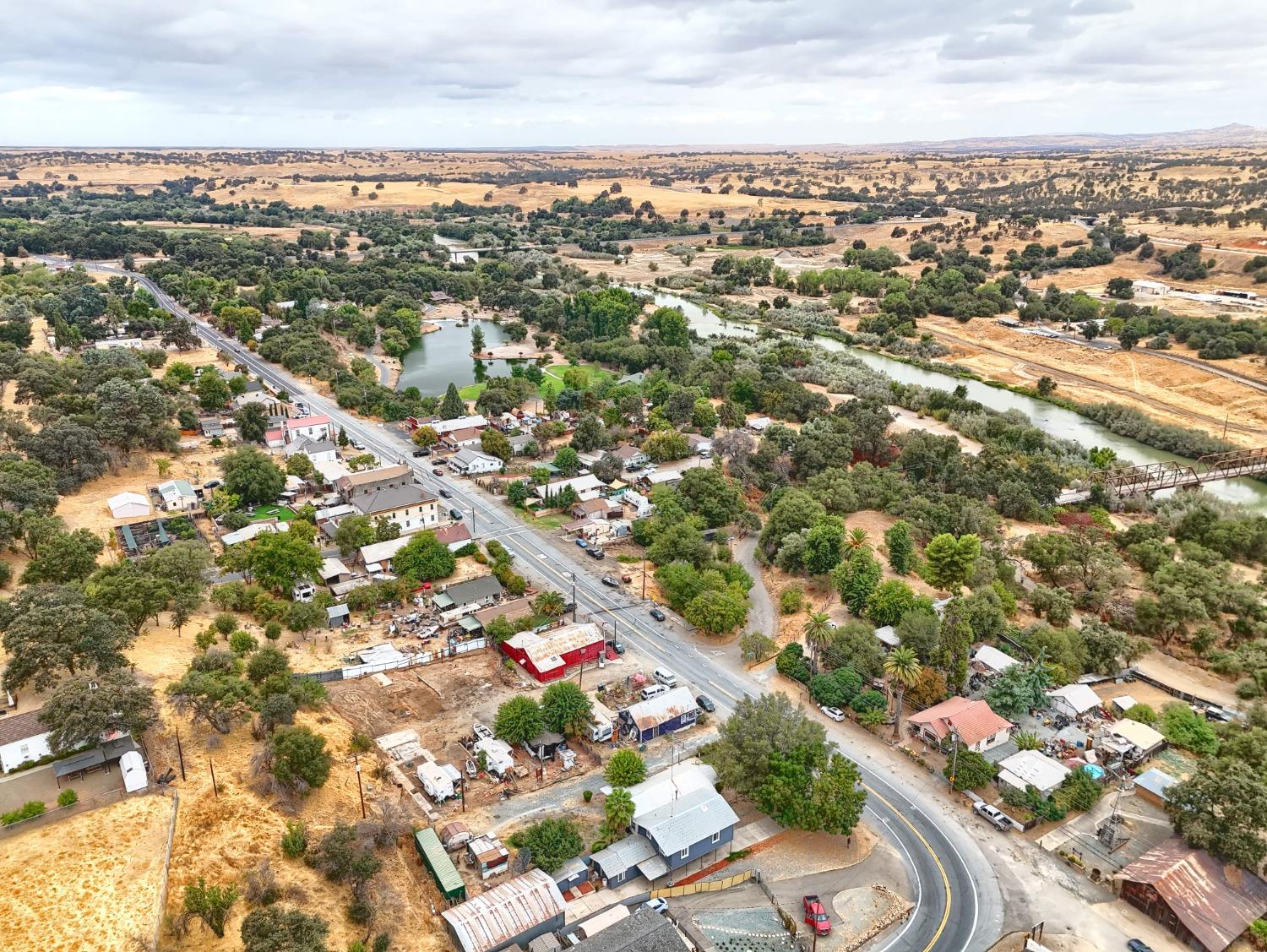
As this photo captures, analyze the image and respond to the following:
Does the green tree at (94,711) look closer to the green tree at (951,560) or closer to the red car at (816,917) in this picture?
the red car at (816,917)

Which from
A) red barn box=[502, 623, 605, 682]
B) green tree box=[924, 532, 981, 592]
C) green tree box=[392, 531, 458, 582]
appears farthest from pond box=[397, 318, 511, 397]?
green tree box=[924, 532, 981, 592]

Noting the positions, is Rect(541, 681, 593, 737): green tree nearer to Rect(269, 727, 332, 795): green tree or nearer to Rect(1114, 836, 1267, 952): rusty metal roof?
Rect(269, 727, 332, 795): green tree

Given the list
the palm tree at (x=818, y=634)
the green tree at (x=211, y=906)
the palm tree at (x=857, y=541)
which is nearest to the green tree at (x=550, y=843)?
the green tree at (x=211, y=906)

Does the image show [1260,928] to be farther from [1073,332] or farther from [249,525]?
[1073,332]

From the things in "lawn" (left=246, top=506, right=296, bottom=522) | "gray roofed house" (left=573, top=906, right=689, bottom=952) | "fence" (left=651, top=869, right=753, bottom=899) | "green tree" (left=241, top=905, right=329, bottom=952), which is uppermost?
"green tree" (left=241, top=905, right=329, bottom=952)

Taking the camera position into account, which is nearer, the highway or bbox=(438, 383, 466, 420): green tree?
the highway

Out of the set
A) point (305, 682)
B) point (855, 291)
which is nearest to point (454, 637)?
point (305, 682)

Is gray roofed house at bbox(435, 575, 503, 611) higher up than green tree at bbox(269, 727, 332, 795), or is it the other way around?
green tree at bbox(269, 727, 332, 795)

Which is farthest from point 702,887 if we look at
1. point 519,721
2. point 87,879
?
point 87,879
